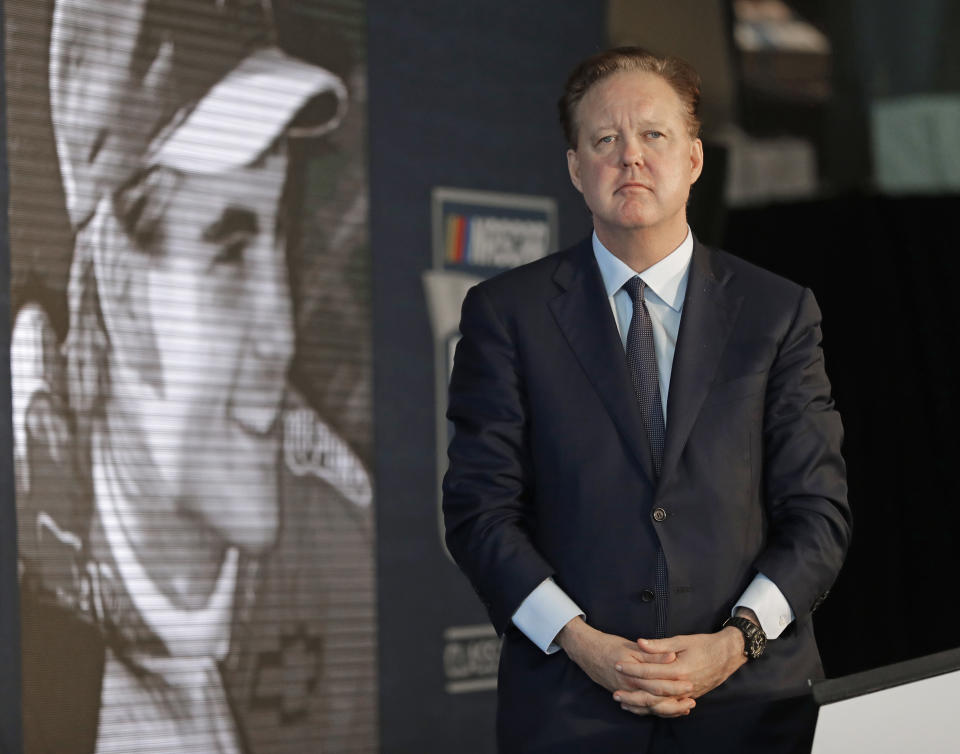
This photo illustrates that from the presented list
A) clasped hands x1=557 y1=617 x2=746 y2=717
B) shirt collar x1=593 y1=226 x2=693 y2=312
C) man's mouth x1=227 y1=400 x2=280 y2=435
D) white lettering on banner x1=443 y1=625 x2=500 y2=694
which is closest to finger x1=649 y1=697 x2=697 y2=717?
clasped hands x1=557 y1=617 x2=746 y2=717

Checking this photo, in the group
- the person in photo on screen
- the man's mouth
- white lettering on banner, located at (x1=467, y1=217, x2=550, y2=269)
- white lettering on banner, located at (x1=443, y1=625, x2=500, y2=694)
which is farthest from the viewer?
white lettering on banner, located at (x1=467, y1=217, x2=550, y2=269)

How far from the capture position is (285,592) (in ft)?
12.3

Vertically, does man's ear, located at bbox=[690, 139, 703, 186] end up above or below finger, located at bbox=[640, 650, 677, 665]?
above

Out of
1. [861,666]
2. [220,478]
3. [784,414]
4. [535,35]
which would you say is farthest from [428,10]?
[784,414]

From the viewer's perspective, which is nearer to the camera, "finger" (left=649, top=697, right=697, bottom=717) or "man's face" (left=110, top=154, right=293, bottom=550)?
"finger" (left=649, top=697, right=697, bottom=717)

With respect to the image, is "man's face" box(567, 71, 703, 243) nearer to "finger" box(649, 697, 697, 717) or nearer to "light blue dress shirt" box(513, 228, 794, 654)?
"light blue dress shirt" box(513, 228, 794, 654)

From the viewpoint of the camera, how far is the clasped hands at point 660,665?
5.33 feet

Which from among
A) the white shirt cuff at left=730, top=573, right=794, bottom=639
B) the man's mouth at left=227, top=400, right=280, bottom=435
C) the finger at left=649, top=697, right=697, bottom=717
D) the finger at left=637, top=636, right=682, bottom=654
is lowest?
the man's mouth at left=227, top=400, right=280, bottom=435

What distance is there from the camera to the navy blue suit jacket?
171 cm

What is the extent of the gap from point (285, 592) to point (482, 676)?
30.1 inches

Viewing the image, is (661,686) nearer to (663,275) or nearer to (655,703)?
(655,703)

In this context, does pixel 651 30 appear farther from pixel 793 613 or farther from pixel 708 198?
pixel 793 613

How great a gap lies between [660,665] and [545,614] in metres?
0.16

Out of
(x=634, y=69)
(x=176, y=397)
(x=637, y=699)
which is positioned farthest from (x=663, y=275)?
(x=176, y=397)
